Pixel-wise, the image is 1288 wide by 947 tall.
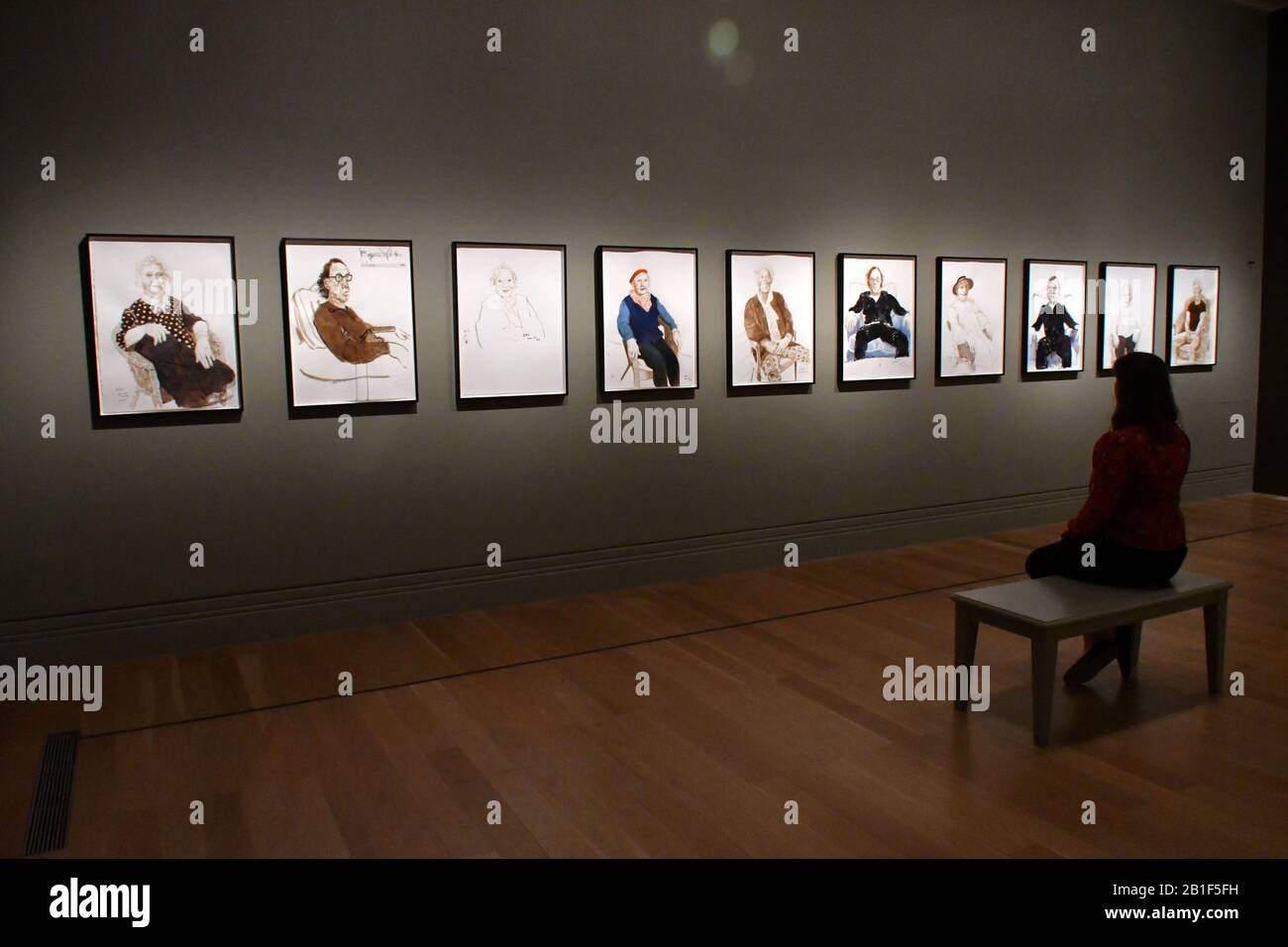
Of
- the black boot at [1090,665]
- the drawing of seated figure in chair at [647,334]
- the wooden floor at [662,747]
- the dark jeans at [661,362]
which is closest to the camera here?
the wooden floor at [662,747]

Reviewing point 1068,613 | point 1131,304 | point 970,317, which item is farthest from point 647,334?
point 1131,304

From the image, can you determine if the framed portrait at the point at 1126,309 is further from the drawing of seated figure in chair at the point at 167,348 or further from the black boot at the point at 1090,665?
the drawing of seated figure in chair at the point at 167,348

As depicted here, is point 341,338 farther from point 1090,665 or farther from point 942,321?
point 942,321

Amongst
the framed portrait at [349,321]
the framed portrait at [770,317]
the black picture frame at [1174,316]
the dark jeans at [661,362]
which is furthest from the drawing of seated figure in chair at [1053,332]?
the framed portrait at [349,321]

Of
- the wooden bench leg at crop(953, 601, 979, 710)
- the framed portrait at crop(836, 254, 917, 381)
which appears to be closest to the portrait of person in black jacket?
the framed portrait at crop(836, 254, 917, 381)

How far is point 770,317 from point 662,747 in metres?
5.17

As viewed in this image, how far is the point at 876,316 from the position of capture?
33.9 ft

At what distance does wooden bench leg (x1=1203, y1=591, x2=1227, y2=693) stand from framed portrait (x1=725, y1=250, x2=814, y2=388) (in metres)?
4.54

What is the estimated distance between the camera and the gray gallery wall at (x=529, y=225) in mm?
7016

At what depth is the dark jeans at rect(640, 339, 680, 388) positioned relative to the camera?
908cm

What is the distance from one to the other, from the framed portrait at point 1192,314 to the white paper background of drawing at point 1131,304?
0.34 metres

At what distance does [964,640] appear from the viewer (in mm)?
6023

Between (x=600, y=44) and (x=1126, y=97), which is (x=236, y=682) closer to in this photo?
(x=600, y=44)

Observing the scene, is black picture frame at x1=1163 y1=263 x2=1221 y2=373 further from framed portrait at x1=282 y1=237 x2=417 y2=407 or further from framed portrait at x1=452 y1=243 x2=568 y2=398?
framed portrait at x1=282 y1=237 x2=417 y2=407
